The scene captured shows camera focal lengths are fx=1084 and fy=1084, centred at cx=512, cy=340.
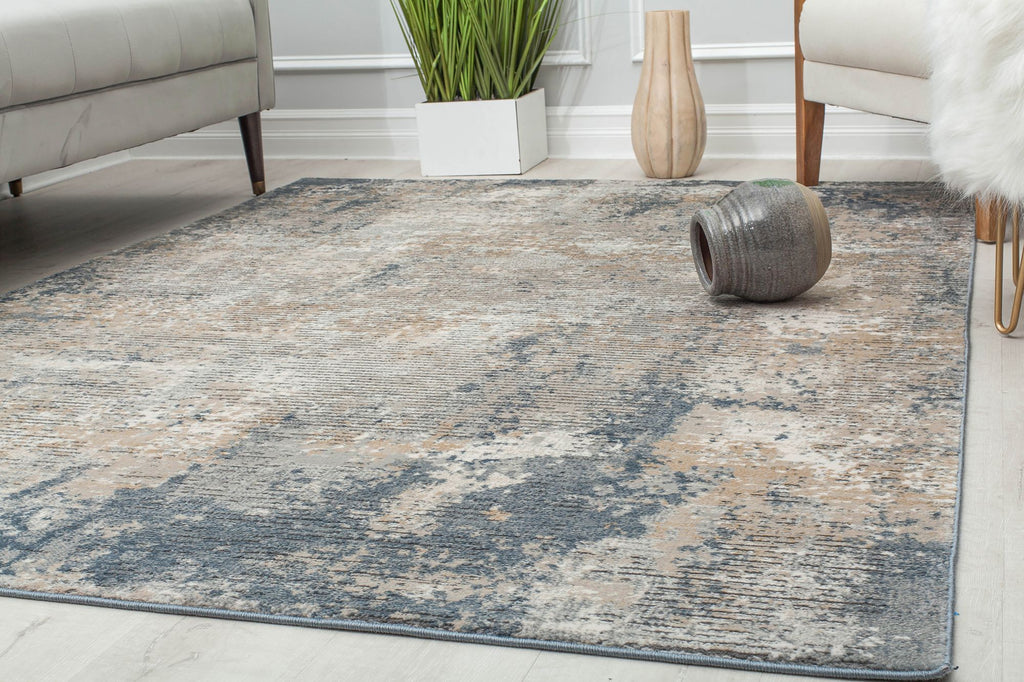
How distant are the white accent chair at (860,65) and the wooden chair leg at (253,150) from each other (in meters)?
1.38

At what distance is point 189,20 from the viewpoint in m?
2.54

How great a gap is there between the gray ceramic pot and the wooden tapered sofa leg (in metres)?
0.96

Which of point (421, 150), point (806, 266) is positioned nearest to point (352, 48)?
point (421, 150)

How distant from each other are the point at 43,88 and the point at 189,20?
51 cm

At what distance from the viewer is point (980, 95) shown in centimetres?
142

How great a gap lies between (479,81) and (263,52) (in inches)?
22.9

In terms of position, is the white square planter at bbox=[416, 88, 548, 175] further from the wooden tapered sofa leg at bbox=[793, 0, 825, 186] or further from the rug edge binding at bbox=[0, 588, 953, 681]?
the rug edge binding at bbox=[0, 588, 953, 681]

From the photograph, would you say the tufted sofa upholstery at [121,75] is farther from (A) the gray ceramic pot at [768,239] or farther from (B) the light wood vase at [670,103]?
(A) the gray ceramic pot at [768,239]

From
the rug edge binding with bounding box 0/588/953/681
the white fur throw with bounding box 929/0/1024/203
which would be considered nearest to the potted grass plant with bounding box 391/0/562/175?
the white fur throw with bounding box 929/0/1024/203

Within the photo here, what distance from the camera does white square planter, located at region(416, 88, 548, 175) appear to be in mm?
2975

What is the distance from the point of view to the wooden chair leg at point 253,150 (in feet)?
9.34

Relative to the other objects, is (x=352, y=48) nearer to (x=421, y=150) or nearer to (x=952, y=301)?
(x=421, y=150)

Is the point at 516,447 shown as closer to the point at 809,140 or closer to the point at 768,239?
the point at 768,239

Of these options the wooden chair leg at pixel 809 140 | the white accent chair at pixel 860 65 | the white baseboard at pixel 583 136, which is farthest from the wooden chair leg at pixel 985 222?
the white baseboard at pixel 583 136
